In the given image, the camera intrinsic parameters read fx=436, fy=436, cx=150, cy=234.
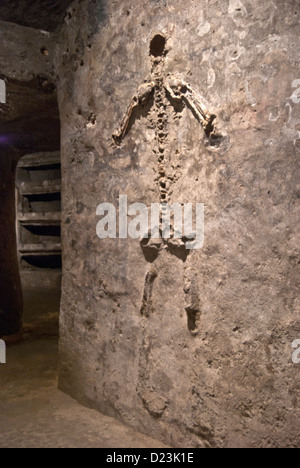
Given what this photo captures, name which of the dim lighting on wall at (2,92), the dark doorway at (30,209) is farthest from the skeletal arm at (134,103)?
the dim lighting on wall at (2,92)

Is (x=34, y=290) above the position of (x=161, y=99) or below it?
below

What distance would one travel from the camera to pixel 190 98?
1805 millimetres

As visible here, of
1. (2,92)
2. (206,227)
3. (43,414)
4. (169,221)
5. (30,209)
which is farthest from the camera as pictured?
(30,209)

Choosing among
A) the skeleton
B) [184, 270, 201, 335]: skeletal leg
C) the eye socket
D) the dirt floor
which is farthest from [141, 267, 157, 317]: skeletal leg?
the eye socket

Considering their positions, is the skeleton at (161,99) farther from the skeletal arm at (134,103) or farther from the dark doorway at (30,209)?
the dark doorway at (30,209)

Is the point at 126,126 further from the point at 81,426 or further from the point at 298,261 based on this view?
the point at 81,426

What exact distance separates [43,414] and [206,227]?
1.31m

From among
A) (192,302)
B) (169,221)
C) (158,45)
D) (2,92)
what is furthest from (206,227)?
(2,92)

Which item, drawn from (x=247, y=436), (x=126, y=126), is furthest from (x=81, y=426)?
(x=126, y=126)

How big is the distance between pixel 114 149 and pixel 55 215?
4490 millimetres

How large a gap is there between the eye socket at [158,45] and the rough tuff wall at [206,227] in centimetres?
3

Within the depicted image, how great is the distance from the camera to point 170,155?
1899mm

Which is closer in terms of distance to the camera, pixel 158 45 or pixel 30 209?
pixel 158 45

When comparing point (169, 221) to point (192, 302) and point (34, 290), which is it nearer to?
point (192, 302)
